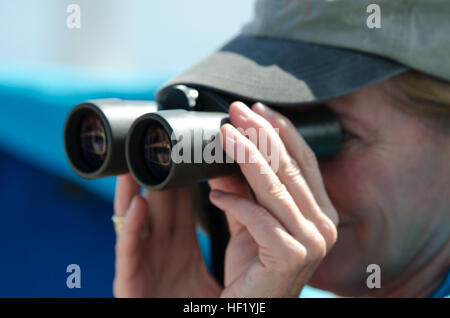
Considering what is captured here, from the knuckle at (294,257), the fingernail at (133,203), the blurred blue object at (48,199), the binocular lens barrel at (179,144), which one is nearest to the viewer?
the binocular lens barrel at (179,144)

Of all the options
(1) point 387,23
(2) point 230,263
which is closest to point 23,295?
(2) point 230,263

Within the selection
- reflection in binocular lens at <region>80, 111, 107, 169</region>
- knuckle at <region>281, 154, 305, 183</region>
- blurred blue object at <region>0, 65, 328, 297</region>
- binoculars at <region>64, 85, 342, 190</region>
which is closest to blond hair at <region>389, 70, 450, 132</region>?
binoculars at <region>64, 85, 342, 190</region>

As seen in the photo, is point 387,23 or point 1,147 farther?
point 1,147

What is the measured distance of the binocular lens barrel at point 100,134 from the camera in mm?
854

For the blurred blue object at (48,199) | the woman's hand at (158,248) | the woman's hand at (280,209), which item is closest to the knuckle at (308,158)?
the woman's hand at (280,209)

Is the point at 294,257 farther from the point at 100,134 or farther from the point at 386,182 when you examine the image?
the point at 100,134

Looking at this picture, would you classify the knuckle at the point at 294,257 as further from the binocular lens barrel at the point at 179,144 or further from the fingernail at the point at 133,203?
the fingernail at the point at 133,203

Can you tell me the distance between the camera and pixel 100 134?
918 millimetres

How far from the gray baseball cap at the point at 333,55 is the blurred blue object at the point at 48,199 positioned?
62 cm

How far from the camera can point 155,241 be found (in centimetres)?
133

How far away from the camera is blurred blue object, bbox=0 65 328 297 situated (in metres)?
1.48
